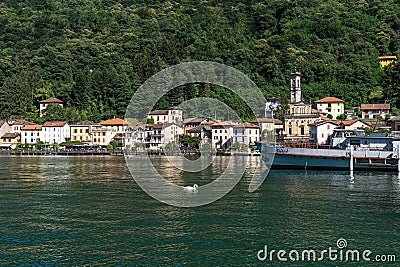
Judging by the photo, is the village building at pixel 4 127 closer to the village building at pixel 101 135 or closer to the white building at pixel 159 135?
the village building at pixel 101 135

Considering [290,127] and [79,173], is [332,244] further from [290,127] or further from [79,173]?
[290,127]

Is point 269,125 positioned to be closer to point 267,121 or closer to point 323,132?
point 267,121

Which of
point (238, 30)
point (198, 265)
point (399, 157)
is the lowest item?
point (198, 265)

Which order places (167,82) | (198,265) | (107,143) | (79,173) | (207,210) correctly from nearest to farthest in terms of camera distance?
(198,265), (207,210), (79,173), (107,143), (167,82)

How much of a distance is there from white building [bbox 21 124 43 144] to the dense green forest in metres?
6.92

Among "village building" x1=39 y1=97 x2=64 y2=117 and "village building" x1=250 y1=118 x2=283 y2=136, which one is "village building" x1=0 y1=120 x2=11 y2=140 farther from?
"village building" x1=250 y1=118 x2=283 y2=136

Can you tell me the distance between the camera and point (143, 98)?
95.1 m

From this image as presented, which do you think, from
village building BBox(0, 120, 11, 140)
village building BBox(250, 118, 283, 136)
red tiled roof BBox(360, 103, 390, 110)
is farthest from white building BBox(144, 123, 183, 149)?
red tiled roof BBox(360, 103, 390, 110)

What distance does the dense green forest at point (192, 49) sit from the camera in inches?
→ 3799

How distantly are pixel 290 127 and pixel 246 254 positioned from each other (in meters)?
56.7

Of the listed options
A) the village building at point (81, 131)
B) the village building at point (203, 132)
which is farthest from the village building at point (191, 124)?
the village building at point (81, 131)

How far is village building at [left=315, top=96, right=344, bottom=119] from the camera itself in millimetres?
81875

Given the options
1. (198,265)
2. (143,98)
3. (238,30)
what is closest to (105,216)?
(198,265)

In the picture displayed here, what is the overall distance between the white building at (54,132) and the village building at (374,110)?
48.6 metres
